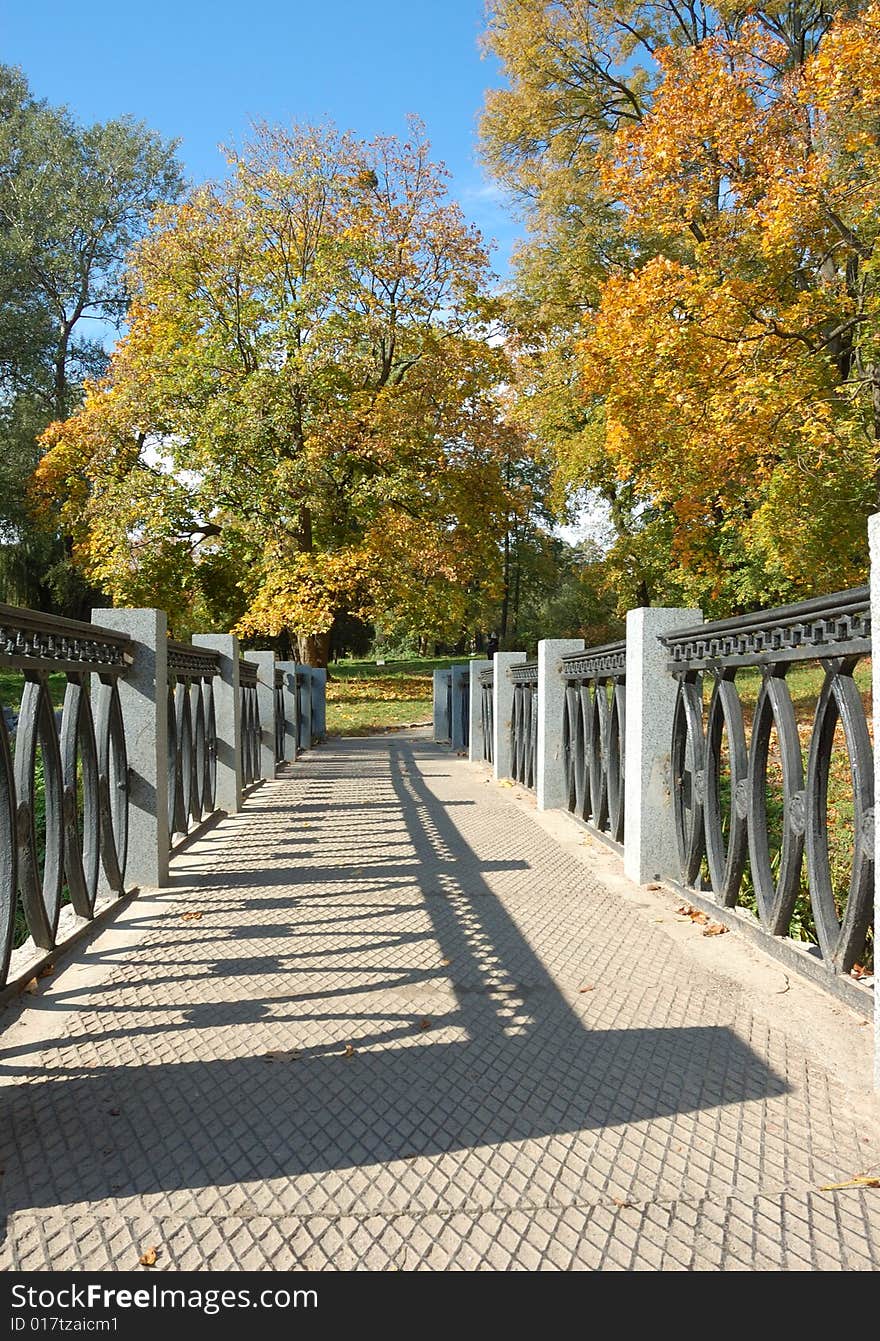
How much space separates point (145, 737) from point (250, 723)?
A: 4.32 metres

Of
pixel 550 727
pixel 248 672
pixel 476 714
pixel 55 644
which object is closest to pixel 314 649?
pixel 476 714

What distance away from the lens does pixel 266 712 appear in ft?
30.4

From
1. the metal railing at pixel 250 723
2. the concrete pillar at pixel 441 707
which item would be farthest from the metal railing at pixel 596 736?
the concrete pillar at pixel 441 707

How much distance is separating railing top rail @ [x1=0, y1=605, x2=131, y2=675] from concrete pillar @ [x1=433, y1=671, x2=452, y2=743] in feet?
33.5

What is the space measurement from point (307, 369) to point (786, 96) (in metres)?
9.20

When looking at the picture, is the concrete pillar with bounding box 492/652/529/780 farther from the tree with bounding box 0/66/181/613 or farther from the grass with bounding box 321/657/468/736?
the tree with bounding box 0/66/181/613

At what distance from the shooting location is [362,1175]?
6.39 ft

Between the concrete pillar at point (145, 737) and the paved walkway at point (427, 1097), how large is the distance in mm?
302

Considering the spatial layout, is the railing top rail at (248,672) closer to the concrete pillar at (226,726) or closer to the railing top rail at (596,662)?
the concrete pillar at (226,726)

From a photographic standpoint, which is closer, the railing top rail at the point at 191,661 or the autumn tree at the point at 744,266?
the railing top rail at the point at 191,661

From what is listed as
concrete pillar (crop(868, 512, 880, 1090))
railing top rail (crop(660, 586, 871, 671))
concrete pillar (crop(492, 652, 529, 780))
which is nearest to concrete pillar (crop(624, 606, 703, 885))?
railing top rail (crop(660, 586, 871, 671))

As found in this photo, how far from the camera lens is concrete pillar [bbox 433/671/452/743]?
14320mm

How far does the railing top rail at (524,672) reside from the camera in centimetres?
778

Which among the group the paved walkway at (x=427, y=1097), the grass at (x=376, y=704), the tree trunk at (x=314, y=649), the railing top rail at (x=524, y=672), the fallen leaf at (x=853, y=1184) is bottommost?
the fallen leaf at (x=853, y=1184)
